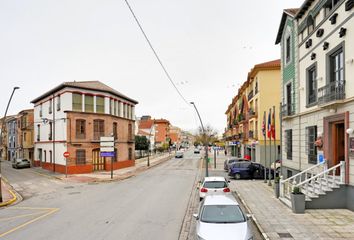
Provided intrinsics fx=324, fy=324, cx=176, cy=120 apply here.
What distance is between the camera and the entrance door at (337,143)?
15.8 metres

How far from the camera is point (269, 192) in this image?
20.5m

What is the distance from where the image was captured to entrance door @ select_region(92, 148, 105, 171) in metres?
37.0

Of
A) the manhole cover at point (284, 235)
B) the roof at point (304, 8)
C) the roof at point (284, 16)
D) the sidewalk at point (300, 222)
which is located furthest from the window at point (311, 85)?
the manhole cover at point (284, 235)

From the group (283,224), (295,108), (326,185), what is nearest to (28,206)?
(283,224)

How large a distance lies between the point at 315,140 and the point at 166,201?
356 inches

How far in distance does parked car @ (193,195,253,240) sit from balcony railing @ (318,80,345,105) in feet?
24.5

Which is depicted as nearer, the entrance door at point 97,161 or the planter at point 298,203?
the planter at point 298,203

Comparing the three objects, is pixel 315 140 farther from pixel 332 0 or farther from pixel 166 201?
pixel 166 201

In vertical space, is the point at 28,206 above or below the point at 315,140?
below

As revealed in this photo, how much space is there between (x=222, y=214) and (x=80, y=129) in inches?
1108

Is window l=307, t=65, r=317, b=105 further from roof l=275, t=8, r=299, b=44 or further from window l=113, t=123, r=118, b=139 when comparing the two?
window l=113, t=123, r=118, b=139

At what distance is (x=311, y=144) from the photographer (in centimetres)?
1856

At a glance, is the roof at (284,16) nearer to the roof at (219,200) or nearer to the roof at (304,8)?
the roof at (304,8)

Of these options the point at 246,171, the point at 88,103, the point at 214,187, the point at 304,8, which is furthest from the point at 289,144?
the point at 88,103
